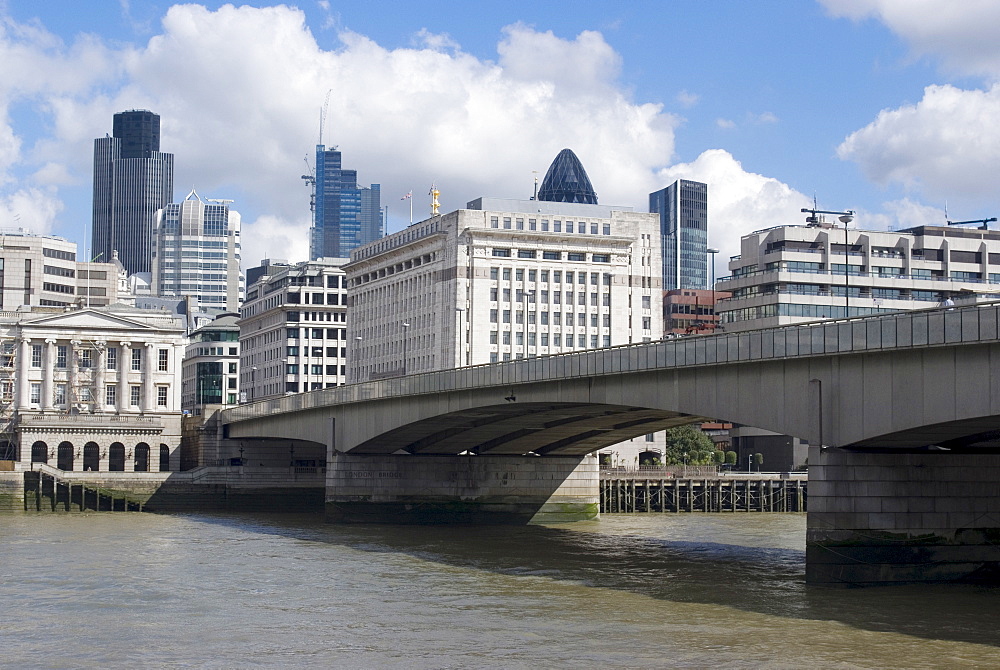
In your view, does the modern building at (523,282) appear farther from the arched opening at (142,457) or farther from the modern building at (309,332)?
the modern building at (309,332)

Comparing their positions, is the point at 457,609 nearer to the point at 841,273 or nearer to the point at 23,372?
the point at 23,372

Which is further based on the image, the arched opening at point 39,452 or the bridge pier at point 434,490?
the arched opening at point 39,452

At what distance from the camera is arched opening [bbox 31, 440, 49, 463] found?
12638cm

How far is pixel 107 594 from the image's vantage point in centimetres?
5172

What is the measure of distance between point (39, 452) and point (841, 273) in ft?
268

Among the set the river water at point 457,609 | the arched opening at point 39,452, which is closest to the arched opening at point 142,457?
the arched opening at point 39,452

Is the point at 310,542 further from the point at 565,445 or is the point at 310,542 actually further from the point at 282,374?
the point at 282,374

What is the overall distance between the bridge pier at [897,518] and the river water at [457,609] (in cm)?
99

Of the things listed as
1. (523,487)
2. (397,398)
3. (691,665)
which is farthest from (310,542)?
(691,665)

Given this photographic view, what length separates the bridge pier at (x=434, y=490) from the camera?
306 ft

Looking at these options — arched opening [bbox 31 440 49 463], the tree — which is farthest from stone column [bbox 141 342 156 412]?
the tree

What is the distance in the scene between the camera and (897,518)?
1973 inches

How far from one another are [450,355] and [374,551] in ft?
263

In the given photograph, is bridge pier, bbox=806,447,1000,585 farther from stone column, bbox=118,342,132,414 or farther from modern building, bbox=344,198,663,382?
stone column, bbox=118,342,132,414
